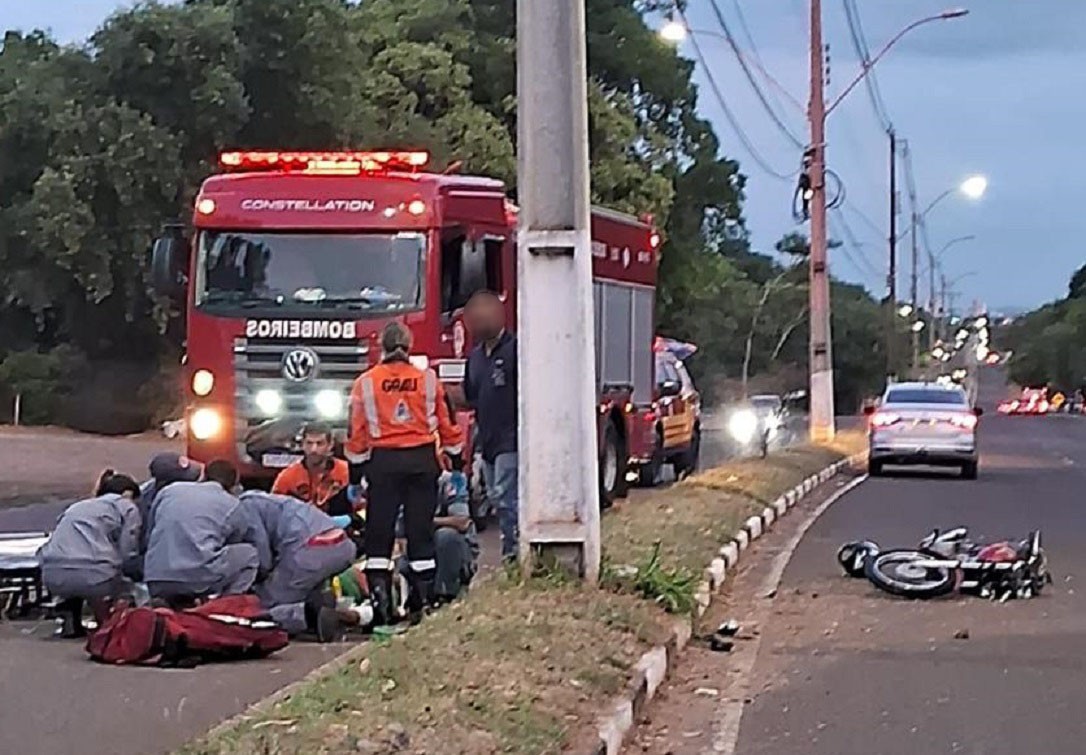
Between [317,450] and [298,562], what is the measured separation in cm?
189

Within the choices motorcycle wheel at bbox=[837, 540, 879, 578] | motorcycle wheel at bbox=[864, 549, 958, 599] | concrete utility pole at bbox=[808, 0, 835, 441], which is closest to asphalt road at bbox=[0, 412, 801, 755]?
motorcycle wheel at bbox=[864, 549, 958, 599]

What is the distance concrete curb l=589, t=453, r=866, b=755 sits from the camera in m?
8.68

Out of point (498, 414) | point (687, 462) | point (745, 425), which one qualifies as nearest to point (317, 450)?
point (498, 414)

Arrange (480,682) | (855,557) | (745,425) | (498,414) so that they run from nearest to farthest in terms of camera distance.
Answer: (480,682), (498,414), (855,557), (745,425)

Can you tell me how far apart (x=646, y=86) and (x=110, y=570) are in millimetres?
42403

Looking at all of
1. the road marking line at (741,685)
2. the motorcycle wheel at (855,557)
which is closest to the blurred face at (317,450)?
the road marking line at (741,685)

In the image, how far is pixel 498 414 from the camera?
13.9m

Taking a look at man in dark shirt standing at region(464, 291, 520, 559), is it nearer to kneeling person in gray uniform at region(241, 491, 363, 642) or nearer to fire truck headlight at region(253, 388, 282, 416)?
kneeling person in gray uniform at region(241, 491, 363, 642)

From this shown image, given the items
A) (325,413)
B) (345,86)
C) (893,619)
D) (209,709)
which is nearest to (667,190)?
(345,86)

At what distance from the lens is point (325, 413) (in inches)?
692

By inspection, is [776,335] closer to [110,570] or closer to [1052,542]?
[1052,542]

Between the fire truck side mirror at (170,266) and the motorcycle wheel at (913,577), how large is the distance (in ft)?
23.8

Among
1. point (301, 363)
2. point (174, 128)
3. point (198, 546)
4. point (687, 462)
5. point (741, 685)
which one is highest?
point (174, 128)

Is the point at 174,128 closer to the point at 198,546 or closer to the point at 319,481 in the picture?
the point at 319,481
